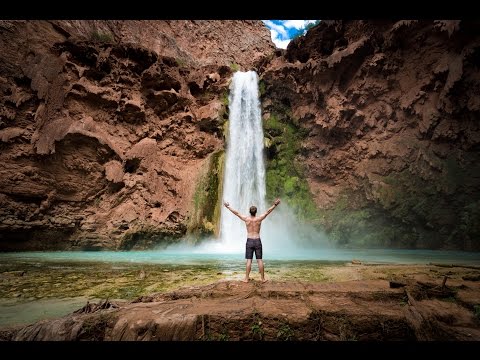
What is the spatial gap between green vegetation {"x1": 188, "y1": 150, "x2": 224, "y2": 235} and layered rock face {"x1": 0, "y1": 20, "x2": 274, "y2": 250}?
1.52ft

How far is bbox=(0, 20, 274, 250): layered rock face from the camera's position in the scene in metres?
15.8

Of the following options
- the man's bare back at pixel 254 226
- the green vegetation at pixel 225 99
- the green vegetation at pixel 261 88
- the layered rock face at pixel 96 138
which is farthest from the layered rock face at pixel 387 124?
the man's bare back at pixel 254 226

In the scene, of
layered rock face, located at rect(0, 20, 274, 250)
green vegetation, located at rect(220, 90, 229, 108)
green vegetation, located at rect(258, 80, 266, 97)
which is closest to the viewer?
layered rock face, located at rect(0, 20, 274, 250)

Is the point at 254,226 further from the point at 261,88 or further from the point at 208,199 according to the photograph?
the point at 261,88

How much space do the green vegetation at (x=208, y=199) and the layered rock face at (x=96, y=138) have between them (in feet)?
1.52

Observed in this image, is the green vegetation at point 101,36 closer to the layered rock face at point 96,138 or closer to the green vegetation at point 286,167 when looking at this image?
the layered rock face at point 96,138

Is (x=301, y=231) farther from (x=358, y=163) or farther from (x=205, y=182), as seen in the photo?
(x=205, y=182)

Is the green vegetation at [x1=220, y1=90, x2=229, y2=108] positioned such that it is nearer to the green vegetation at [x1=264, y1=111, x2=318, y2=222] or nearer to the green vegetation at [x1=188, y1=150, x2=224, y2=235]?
the green vegetation at [x1=264, y1=111, x2=318, y2=222]

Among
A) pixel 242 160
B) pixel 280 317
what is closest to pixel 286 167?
pixel 242 160

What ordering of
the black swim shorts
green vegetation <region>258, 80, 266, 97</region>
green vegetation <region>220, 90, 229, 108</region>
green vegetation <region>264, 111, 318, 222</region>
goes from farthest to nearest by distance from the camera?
green vegetation <region>258, 80, 266, 97</region> < green vegetation <region>220, 90, 229, 108</region> < green vegetation <region>264, 111, 318, 222</region> < the black swim shorts

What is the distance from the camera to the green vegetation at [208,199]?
1698cm

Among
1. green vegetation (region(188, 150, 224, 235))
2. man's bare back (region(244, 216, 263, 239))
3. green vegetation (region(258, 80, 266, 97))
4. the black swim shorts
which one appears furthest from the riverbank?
green vegetation (region(258, 80, 266, 97))

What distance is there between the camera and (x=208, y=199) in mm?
17562

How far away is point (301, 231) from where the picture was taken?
19.9m
